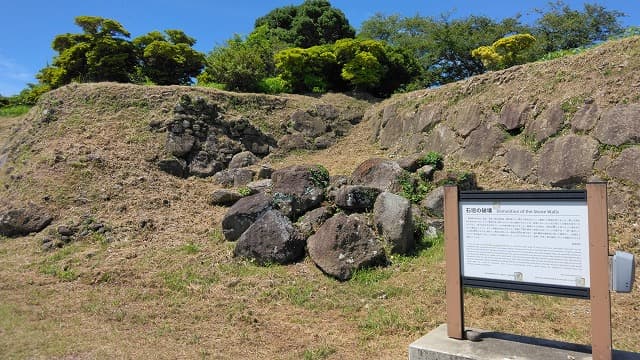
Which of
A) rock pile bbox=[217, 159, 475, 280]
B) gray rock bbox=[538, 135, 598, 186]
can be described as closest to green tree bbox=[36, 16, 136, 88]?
rock pile bbox=[217, 159, 475, 280]

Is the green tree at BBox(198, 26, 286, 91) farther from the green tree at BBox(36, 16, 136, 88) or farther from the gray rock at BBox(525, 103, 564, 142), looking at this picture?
the gray rock at BBox(525, 103, 564, 142)

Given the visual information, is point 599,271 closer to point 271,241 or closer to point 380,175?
point 271,241

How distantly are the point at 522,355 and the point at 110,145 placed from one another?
39.9 ft

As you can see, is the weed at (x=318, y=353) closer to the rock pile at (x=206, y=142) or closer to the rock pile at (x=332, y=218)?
the rock pile at (x=332, y=218)

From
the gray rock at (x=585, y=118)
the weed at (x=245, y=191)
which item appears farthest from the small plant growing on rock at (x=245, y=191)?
the gray rock at (x=585, y=118)

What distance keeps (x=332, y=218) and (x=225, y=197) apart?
4.10 metres

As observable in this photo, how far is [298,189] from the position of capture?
998 centimetres

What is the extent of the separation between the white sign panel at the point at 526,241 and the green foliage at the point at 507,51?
43.6 feet

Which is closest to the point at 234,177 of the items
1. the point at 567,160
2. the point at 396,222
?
the point at 396,222

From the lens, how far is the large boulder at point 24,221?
11.0 m

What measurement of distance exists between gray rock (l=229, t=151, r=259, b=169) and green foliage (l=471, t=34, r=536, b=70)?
8.81 meters

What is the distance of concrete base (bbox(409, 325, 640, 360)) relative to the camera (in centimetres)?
395

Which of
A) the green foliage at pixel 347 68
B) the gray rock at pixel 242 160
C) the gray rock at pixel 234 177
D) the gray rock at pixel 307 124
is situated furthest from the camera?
the green foliage at pixel 347 68

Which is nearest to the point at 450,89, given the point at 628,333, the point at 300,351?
the point at 628,333
